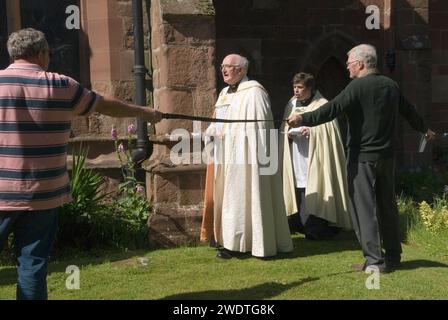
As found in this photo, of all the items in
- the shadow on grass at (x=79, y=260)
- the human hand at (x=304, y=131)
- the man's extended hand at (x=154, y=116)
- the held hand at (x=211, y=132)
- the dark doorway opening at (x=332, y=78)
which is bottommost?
the shadow on grass at (x=79, y=260)

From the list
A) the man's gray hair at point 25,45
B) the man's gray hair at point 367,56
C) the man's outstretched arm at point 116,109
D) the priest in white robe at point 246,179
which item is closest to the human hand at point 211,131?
the priest in white robe at point 246,179

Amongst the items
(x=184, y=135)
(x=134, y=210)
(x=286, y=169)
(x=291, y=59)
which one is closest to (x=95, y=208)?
(x=134, y=210)

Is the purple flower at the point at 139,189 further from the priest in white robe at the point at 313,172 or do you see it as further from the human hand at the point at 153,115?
the human hand at the point at 153,115

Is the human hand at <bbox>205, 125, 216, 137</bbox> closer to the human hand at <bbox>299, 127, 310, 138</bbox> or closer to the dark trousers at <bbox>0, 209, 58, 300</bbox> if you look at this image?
the human hand at <bbox>299, 127, 310, 138</bbox>

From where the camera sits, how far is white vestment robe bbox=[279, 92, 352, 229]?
750 cm

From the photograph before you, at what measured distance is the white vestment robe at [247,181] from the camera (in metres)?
6.26

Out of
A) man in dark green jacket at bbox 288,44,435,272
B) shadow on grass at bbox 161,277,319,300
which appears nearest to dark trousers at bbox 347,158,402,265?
man in dark green jacket at bbox 288,44,435,272

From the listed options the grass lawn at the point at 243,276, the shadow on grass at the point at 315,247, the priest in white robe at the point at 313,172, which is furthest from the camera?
the priest in white robe at the point at 313,172

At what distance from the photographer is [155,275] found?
5.78 metres

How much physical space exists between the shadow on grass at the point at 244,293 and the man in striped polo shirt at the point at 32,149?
1.38 m

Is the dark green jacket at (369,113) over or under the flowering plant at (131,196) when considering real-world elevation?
over

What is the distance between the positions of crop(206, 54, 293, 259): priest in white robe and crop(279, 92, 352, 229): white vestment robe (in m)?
1.15

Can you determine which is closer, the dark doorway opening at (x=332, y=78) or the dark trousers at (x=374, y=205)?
the dark trousers at (x=374, y=205)

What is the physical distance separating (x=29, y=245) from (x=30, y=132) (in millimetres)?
728
